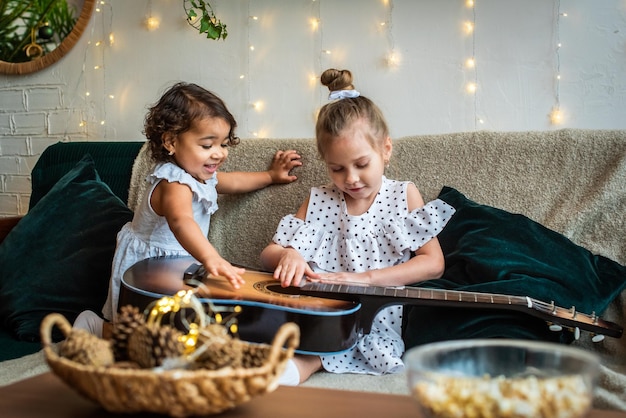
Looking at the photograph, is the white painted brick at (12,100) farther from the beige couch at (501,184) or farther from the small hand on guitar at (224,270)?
the small hand on guitar at (224,270)

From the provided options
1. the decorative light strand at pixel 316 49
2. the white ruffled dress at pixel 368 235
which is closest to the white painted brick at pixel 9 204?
the decorative light strand at pixel 316 49

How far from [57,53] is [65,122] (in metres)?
0.30

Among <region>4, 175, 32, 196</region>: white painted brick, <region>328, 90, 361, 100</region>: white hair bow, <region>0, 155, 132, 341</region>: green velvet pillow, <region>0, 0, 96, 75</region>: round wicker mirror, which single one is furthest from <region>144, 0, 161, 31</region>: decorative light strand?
<region>328, 90, 361, 100</region>: white hair bow

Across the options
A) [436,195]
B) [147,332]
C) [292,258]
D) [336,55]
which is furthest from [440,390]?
[336,55]

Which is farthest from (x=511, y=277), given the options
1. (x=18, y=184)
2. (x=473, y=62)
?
(x=18, y=184)

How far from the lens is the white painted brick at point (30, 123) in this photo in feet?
9.86

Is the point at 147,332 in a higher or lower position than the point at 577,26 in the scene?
lower

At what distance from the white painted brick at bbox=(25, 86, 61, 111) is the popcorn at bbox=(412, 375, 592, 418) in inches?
107

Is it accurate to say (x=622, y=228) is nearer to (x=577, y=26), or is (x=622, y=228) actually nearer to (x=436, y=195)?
(x=436, y=195)

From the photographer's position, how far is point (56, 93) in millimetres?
2957

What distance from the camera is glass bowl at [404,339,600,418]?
2.04 feet

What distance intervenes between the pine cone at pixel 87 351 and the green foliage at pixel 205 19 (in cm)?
182

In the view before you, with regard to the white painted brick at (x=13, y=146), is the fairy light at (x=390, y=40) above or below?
above

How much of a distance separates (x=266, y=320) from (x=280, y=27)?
4.67ft
